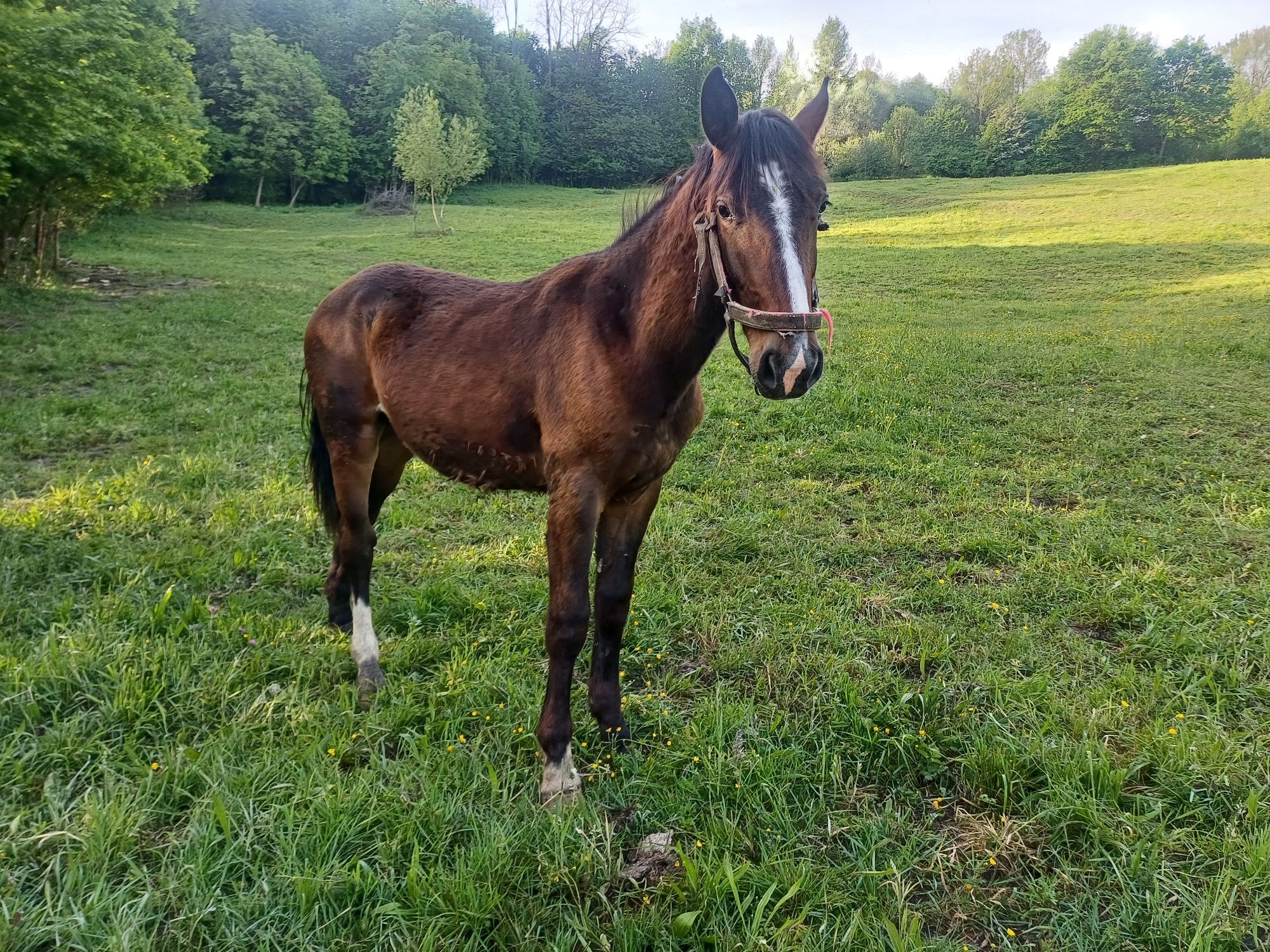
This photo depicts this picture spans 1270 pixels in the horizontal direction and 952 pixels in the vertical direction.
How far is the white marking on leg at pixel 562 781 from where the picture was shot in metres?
2.57

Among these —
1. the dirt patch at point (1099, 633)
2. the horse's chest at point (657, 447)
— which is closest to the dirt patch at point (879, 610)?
the dirt patch at point (1099, 633)

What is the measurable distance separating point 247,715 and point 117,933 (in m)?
1.01

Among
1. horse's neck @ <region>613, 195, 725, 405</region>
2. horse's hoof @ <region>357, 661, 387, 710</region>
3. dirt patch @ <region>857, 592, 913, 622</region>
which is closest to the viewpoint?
horse's neck @ <region>613, 195, 725, 405</region>

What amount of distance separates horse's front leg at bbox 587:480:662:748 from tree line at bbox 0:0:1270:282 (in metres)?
31.5

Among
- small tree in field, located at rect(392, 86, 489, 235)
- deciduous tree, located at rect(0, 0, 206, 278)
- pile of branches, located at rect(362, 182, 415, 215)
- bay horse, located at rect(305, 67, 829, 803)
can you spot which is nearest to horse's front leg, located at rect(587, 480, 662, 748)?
bay horse, located at rect(305, 67, 829, 803)

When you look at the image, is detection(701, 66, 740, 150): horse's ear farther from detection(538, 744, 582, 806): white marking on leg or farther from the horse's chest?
detection(538, 744, 582, 806): white marking on leg

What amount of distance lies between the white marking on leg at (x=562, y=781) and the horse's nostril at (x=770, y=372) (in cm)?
166

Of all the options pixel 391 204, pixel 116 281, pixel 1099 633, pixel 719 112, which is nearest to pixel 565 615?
pixel 719 112

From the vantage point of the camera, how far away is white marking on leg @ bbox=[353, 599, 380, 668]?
3307mm

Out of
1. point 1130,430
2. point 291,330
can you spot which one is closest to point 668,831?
point 1130,430

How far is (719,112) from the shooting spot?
2.27 meters

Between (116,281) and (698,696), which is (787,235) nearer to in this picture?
(698,696)

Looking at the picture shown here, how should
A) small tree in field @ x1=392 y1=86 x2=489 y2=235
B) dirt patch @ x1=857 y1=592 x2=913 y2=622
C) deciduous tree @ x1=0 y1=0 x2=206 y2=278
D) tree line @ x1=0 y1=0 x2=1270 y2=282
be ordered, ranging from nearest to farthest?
dirt patch @ x1=857 y1=592 x2=913 y2=622, deciduous tree @ x1=0 y1=0 x2=206 y2=278, small tree in field @ x1=392 y1=86 x2=489 y2=235, tree line @ x1=0 y1=0 x2=1270 y2=282

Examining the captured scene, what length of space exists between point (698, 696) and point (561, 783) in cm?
89
